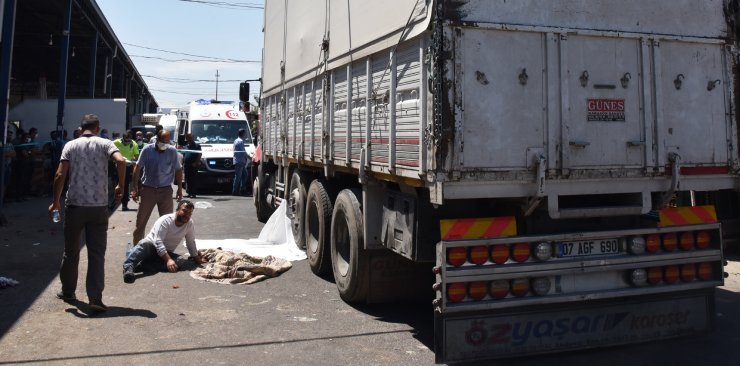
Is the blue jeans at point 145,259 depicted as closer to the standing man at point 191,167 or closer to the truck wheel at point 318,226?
the truck wheel at point 318,226

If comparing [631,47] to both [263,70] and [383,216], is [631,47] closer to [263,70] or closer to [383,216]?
[383,216]

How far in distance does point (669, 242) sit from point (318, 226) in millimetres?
3933

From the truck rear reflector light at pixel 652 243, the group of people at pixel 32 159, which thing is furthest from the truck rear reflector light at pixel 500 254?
the group of people at pixel 32 159

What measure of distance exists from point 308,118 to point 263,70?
12.3 feet

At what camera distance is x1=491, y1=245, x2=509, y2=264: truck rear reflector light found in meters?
3.97

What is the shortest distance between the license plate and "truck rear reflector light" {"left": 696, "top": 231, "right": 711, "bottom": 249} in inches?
29.7

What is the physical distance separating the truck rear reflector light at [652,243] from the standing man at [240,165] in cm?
1302

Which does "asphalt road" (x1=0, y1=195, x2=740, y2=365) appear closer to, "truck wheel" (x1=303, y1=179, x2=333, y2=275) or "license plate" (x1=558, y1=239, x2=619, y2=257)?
"truck wheel" (x1=303, y1=179, x2=333, y2=275)

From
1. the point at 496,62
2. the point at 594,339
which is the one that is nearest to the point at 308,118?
the point at 496,62

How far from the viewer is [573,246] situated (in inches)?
161

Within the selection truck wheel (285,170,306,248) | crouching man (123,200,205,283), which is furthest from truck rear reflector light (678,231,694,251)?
crouching man (123,200,205,283)

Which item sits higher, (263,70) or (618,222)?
(263,70)

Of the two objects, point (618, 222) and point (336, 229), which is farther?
point (336, 229)

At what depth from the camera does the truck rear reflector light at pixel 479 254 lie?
392cm
